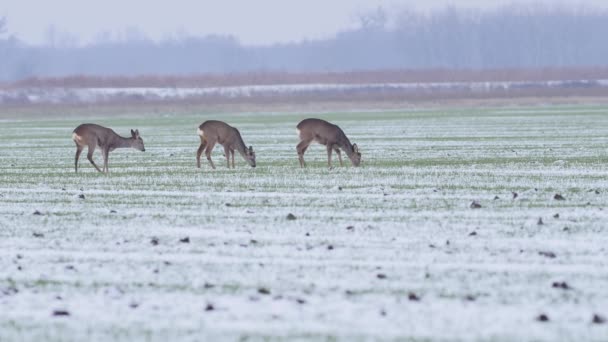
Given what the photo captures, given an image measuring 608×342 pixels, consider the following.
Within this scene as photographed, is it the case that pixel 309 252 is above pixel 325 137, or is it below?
below

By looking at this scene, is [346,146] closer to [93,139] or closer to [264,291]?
[93,139]

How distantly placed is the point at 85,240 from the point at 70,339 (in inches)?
229

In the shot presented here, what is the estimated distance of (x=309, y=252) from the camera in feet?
47.4

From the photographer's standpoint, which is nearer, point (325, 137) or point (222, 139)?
point (325, 137)

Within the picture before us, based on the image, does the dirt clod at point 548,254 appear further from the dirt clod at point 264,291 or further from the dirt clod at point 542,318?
the dirt clod at point 264,291

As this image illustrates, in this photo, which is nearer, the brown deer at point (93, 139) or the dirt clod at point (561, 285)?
the dirt clod at point (561, 285)

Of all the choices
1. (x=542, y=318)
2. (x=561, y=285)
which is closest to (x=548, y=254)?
(x=561, y=285)

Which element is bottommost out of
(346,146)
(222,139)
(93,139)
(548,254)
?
(548,254)

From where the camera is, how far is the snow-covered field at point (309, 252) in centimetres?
1059

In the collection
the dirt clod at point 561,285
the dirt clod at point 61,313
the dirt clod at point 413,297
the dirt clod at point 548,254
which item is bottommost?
the dirt clod at point 548,254

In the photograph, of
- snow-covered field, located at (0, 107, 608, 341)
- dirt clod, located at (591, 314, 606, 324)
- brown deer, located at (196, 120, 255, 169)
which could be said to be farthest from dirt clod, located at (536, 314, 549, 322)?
brown deer, located at (196, 120, 255, 169)

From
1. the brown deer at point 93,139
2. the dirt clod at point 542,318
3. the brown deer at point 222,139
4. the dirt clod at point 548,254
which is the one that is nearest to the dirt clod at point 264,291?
the dirt clod at point 542,318

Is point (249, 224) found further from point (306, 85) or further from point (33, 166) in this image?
point (306, 85)

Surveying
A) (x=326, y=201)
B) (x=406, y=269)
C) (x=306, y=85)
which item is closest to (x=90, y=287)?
(x=406, y=269)
